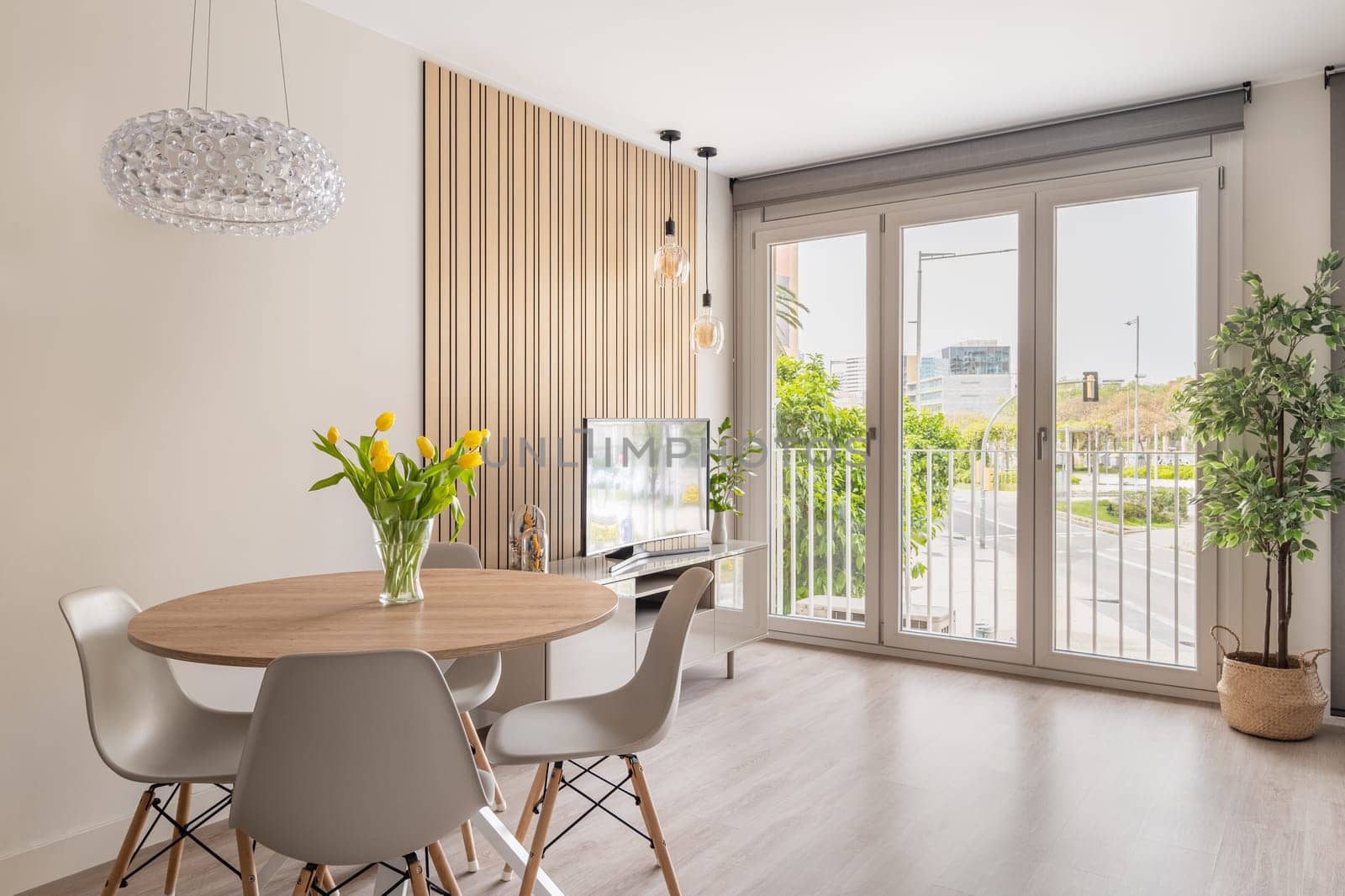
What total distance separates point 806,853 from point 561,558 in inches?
72.0

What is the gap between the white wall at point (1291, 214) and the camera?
3.67 meters

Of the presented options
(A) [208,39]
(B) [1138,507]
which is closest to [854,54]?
(A) [208,39]

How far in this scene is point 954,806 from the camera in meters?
2.85

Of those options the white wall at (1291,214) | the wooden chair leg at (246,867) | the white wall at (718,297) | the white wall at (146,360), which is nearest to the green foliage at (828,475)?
the white wall at (718,297)

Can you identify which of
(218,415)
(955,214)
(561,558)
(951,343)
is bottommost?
(561,558)

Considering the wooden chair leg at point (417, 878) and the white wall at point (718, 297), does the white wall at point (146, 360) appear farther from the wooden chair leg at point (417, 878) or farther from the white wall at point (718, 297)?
the white wall at point (718, 297)

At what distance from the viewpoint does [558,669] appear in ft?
10.8

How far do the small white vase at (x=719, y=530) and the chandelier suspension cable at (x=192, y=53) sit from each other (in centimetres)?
296

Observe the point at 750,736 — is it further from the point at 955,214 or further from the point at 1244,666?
the point at 955,214

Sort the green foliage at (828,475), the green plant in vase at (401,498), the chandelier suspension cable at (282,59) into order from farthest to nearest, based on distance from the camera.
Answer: the green foliage at (828,475) < the chandelier suspension cable at (282,59) < the green plant in vase at (401,498)

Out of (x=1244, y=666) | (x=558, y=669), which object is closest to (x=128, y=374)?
(x=558, y=669)

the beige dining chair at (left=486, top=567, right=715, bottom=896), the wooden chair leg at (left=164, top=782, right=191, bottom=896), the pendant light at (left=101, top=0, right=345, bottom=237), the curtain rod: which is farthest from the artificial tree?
the wooden chair leg at (left=164, top=782, right=191, bottom=896)

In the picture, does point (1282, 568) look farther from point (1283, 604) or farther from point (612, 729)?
point (612, 729)

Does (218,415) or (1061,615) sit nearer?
(218,415)
